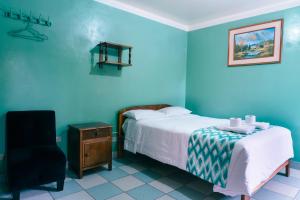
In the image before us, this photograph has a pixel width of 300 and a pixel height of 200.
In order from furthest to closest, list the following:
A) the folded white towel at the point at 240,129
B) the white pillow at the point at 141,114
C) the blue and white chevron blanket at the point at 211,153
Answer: the white pillow at the point at 141,114
the folded white towel at the point at 240,129
the blue and white chevron blanket at the point at 211,153

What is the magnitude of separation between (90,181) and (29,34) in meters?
1.97

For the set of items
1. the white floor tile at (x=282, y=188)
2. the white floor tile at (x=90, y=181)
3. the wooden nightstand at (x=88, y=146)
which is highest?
the wooden nightstand at (x=88, y=146)

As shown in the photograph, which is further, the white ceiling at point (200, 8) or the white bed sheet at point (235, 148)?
the white ceiling at point (200, 8)

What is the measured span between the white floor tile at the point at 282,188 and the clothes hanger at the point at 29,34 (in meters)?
3.36

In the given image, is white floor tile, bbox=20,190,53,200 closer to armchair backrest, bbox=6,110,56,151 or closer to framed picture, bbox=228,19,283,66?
armchair backrest, bbox=6,110,56,151

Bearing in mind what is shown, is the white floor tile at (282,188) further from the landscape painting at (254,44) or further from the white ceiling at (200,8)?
the white ceiling at (200,8)

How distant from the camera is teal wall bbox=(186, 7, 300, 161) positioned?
9.74ft

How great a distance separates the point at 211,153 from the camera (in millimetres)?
2061

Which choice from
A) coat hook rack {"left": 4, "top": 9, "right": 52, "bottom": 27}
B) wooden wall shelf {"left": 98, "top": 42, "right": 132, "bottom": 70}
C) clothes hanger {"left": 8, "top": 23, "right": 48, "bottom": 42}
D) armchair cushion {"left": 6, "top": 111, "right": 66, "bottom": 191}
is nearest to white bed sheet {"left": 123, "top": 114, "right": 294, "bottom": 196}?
wooden wall shelf {"left": 98, "top": 42, "right": 132, "bottom": 70}

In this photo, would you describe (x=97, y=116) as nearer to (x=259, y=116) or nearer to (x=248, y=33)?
(x=259, y=116)

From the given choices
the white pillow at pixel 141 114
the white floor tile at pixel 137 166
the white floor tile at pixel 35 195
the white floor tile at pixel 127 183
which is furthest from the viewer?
the white pillow at pixel 141 114

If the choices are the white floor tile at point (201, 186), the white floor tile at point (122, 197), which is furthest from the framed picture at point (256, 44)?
the white floor tile at point (122, 197)

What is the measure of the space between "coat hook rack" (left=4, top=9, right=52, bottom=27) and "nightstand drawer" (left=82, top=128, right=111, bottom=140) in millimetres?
1476

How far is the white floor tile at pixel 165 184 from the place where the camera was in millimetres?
2318
